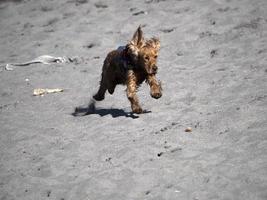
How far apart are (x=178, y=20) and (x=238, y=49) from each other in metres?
2.86

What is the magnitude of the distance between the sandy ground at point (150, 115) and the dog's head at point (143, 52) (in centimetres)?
77

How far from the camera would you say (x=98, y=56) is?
1231 cm

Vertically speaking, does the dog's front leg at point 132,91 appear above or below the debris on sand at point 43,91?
above

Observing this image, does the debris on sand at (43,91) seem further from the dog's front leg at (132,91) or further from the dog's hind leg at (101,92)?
the dog's front leg at (132,91)

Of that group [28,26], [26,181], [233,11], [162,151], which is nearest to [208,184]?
[162,151]

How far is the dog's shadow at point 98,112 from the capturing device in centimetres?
878

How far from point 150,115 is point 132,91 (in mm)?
463

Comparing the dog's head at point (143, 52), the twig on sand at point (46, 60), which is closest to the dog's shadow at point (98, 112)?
the dog's head at point (143, 52)

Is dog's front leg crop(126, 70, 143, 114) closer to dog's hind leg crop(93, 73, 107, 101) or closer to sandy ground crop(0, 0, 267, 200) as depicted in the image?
sandy ground crop(0, 0, 267, 200)

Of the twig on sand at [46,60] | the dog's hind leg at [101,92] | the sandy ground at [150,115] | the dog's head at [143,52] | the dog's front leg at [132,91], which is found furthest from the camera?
the twig on sand at [46,60]

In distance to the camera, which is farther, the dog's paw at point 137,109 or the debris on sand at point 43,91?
the debris on sand at point 43,91

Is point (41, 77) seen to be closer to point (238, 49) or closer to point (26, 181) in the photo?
point (238, 49)

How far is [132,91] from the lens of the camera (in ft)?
27.6

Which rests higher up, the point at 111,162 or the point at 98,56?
the point at 111,162
